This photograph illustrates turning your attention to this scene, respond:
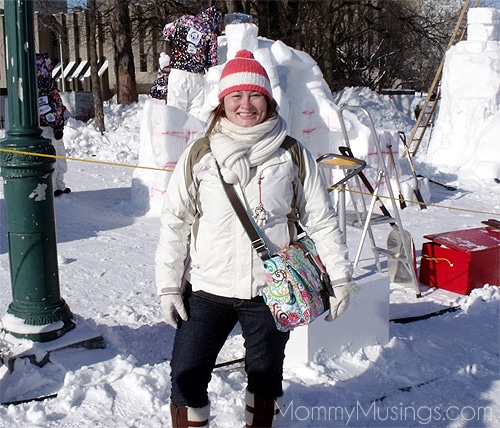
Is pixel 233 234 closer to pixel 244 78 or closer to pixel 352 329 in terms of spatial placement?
pixel 244 78

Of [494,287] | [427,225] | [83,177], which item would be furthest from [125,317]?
[83,177]

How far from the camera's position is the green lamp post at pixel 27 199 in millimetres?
3455

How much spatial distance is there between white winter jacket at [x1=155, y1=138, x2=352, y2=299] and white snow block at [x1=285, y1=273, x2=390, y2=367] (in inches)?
47.7

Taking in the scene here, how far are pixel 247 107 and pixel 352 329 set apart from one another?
1884 millimetres

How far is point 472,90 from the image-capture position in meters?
12.7

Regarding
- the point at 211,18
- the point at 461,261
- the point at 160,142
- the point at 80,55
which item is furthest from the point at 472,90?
the point at 80,55

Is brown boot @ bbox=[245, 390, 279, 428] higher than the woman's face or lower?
lower

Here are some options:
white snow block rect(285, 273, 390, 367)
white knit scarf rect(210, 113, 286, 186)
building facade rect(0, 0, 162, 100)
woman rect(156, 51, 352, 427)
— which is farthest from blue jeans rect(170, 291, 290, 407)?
building facade rect(0, 0, 162, 100)

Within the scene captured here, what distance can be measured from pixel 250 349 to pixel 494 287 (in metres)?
3.21

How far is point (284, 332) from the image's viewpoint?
8.39 ft

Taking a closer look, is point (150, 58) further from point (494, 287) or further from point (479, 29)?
point (494, 287)

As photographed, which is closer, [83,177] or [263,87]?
[263,87]

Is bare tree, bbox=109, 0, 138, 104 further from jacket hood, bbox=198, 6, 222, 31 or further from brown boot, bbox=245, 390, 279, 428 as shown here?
brown boot, bbox=245, 390, 279, 428

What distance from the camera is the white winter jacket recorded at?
247 cm
